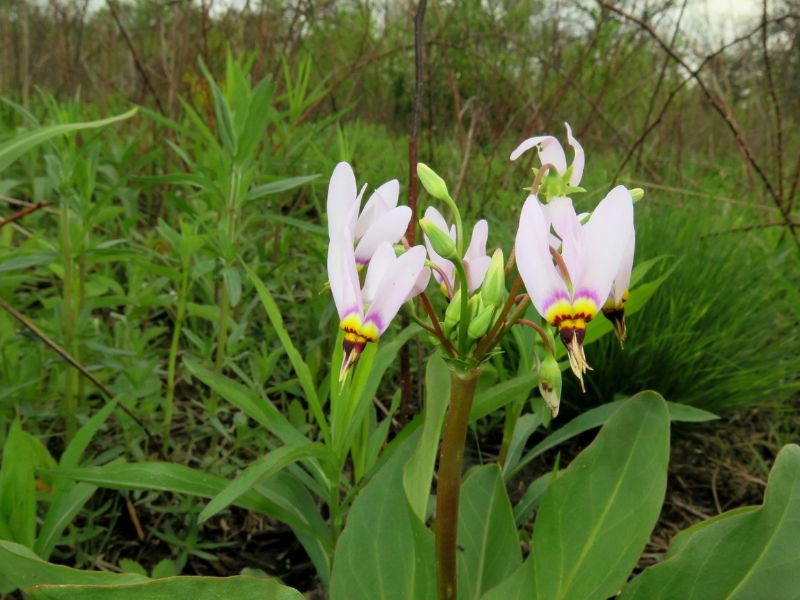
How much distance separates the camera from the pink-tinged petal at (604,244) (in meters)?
0.72

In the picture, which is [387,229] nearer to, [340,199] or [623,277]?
[340,199]

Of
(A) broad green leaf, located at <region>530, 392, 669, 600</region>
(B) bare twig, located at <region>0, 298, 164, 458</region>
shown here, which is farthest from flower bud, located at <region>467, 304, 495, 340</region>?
(B) bare twig, located at <region>0, 298, 164, 458</region>

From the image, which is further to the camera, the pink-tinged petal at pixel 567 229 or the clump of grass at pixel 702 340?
the clump of grass at pixel 702 340

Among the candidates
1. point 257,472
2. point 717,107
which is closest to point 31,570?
point 257,472

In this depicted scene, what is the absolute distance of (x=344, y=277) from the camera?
2.53 feet

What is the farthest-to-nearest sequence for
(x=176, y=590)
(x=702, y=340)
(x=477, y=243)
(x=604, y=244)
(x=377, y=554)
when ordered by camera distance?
1. (x=702, y=340)
2. (x=377, y=554)
3. (x=477, y=243)
4. (x=176, y=590)
5. (x=604, y=244)

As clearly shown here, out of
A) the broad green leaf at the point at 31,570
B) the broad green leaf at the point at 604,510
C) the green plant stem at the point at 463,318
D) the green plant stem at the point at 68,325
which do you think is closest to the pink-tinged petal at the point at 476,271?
the green plant stem at the point at 463,318

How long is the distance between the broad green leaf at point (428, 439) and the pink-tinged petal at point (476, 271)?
0.33ft

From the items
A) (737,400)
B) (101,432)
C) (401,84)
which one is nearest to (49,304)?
(101,432)

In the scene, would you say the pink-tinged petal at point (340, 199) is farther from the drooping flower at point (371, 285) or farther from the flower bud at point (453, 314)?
the flower bud at point (453, 314)

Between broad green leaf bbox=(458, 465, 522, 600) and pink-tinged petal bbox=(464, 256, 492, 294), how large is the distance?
1.15 ft

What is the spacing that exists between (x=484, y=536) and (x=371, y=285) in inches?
23.4

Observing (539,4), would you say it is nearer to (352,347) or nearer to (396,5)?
(396,5)

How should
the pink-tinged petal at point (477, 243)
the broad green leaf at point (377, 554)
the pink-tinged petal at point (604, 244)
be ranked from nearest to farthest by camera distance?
the pink-tinged petal at point (604, 244) < the pink-tinged petal at point (477, 243) < the broad green leaf at point (377, 554)
